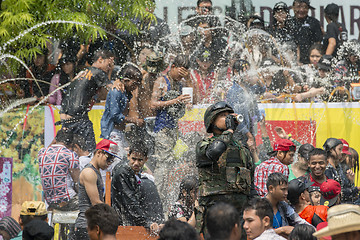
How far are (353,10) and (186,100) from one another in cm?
597

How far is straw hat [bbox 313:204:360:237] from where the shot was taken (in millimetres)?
5070

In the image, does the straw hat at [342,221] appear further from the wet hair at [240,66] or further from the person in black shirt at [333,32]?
the person in black shirt at [333,32]

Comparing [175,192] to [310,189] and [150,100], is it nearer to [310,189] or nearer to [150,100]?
[150,100]

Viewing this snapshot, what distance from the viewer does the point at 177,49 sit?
13.1 m

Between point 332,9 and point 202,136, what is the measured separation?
4.65 m

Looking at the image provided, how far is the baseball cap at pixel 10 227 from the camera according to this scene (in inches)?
296

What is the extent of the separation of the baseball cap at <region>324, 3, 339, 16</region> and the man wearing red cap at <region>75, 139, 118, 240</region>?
7.50 m

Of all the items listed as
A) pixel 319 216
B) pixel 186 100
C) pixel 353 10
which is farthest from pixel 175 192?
pixel 353 10

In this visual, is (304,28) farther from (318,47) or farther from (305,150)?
(305,150)

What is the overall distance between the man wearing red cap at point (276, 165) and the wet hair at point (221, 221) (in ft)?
11.6

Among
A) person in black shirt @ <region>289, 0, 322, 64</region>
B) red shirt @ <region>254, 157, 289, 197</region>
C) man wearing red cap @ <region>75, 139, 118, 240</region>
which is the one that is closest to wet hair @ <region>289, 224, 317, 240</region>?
man wearing red cap @ <region>75, 139, 118, 240</region>

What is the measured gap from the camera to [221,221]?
5.23 metres

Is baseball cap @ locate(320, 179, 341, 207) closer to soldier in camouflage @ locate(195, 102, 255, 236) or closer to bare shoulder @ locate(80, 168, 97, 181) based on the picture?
soldier in camouflage @ locate(195, 102, 255, 236)

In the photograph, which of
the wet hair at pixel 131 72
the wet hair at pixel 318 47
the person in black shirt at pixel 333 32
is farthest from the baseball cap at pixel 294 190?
the person in black shirt at pixel 333 32
